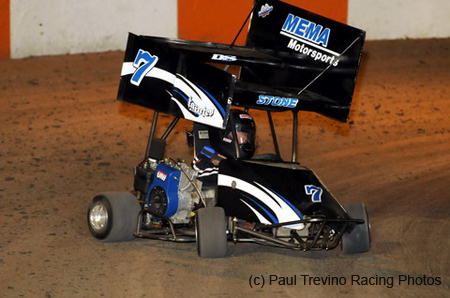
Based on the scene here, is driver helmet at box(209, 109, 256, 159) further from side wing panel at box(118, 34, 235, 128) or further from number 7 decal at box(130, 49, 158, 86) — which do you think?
number 7 decal at box(130, 49, 158, 86)

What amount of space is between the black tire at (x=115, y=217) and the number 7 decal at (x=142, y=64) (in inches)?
43.3

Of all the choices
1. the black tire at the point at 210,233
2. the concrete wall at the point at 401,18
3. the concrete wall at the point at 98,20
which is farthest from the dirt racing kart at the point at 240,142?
the concrete wall at the point at 401,18

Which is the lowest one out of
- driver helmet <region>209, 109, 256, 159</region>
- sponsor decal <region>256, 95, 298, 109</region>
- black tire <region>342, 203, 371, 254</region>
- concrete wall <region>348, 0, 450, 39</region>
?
black tire <region>342, 203, 371, 254</region>

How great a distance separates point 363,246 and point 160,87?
2.38m

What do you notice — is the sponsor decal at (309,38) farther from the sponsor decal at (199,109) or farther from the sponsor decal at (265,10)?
the sponsor decal at (199,109)

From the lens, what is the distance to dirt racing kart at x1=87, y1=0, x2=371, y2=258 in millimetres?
7133

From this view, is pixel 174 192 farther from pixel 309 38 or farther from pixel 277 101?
pixel 309 38

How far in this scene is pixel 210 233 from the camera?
7035 millimetres

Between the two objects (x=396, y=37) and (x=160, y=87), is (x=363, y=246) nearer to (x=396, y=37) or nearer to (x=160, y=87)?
(x=160, y=87)

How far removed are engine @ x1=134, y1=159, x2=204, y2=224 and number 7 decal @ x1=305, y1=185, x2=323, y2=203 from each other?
106cm

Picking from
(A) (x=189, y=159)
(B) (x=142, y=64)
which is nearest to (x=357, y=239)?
(B) (x=142, y=64)

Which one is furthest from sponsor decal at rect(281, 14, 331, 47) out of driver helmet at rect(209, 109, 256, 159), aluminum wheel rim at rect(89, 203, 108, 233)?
aluminum wheel rim at rect(89, 203, 108, 233)

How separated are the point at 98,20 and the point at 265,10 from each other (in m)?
6.93

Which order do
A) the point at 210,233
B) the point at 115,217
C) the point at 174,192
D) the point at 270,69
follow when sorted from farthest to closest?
the point at 270,69
the point at 174,192
the point at 115,217
the point at 210,233
